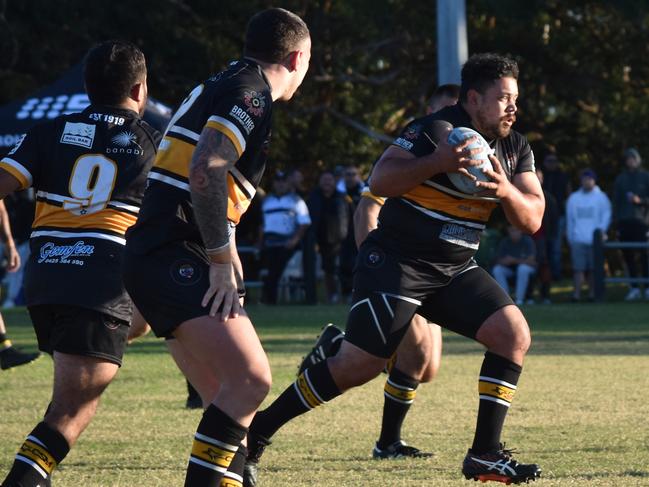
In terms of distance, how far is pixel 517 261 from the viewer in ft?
64.8

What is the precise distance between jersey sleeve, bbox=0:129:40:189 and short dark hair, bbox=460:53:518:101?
1994 millimetres

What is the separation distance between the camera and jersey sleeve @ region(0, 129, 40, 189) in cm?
558

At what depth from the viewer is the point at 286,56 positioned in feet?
16.5

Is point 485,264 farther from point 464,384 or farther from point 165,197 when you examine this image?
point 165,197

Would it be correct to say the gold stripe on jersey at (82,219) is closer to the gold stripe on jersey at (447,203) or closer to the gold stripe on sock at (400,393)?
the gold stripe on jersey at (447,203)

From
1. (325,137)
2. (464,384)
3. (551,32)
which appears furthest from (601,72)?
(464,384)

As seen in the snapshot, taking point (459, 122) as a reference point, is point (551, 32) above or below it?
above

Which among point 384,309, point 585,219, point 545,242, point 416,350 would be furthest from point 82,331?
point 585,219

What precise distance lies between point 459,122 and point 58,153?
1.85 meters

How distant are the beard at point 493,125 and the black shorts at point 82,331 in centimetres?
187

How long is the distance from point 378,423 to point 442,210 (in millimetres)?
2732

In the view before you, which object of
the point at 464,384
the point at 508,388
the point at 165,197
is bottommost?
the point at 464,384

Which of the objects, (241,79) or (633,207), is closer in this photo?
(241,79)

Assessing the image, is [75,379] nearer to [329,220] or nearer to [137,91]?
[137,91]
